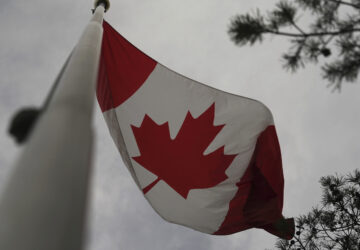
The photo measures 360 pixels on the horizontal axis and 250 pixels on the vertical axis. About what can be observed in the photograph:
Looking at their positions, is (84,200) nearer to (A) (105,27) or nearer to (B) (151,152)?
(B) (151,152)

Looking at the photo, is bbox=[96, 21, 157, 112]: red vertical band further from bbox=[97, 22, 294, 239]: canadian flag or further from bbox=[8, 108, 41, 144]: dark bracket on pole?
bbox=[8, 108, 41, 144]: dark bracket on pole

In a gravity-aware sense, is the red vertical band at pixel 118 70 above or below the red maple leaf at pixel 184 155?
above

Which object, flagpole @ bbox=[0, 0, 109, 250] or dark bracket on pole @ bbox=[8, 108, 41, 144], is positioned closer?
flagpole @ bbox=[0, 0, 109, 250]

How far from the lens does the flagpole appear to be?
101 cm

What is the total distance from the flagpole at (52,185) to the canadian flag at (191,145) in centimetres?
355

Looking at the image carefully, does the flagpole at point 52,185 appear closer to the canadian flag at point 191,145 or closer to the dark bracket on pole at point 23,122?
the dark bracket on pole at point 23,122

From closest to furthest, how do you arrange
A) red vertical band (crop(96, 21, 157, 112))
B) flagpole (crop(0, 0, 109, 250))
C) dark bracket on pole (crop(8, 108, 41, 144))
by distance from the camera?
flagpole (crop(0, 0, 109, 250)) < dark bracket on pole (crop(8, 108, 41, 144)) < red vertical band (crop(96, 21, 157, 112))

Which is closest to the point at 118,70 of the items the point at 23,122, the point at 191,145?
the point at 191,145

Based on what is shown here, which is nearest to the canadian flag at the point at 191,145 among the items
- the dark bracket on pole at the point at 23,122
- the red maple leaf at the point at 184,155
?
the red maple leaf at the point at 184,155

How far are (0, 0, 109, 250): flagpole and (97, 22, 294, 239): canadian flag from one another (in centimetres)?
355

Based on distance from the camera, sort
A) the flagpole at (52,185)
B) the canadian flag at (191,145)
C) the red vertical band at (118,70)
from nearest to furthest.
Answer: the flagpole at (52,185) → the canadian flag at (191,145) → the red vertical band at (118,70)

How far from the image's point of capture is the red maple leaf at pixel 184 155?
16.2ft

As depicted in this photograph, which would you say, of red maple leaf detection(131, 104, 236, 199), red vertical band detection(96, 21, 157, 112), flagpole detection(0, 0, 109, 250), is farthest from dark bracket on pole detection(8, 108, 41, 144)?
red vertical band detection(96, 21, 157, 112)

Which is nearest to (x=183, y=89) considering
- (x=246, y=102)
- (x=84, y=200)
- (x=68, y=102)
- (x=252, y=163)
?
(x=246, y=102)
